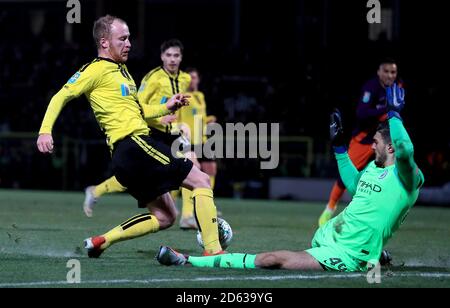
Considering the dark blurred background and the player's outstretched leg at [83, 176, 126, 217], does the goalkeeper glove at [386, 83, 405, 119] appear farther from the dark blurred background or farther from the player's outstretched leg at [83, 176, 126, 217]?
the dark blurred background

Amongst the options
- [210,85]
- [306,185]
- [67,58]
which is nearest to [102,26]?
[306,185]

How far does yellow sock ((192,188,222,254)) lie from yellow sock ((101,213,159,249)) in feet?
1.64

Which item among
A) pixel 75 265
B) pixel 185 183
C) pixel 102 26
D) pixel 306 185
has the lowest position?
pixel 306 185

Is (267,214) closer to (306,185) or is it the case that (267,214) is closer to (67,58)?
(306,185)

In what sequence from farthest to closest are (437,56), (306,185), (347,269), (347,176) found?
(437,56) → (306,185) → (347,176) → (347,269)

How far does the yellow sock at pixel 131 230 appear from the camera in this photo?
7.54 m

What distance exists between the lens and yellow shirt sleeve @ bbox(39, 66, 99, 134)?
7.03 metres

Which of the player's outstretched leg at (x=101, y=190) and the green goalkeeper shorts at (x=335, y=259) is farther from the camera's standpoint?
the player's outstretched leg at (x=101, y=190)

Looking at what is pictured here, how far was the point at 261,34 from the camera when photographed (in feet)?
86.2

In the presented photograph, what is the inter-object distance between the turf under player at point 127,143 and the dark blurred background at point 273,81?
473 inches

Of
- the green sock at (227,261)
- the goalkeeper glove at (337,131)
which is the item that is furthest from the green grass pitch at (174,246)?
the goalkeeper glove at (337,131)

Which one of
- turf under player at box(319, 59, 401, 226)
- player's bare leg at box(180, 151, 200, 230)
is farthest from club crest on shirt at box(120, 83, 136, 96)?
turf under player at box(319, 59, 401, 226)

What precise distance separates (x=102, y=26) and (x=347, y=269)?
2.75m

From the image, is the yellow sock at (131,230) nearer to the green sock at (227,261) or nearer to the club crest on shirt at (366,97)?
the green sock at (227,261)
